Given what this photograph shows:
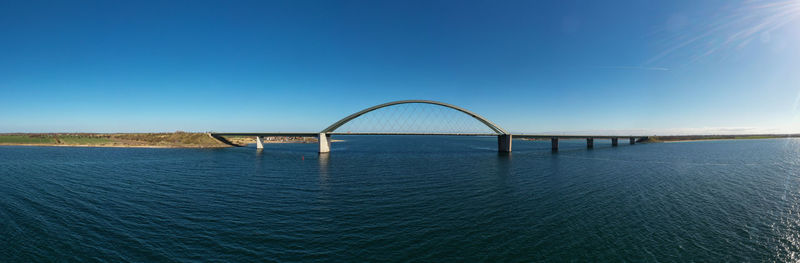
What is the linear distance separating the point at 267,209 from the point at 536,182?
2939 cm

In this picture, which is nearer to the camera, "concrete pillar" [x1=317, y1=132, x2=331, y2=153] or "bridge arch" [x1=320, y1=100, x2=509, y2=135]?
"concrete pillar" [x1=317, y1=132, x2=331, y2=153]

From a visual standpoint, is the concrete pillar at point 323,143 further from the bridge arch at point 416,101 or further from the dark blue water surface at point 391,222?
the dark blue water surface at point 391,222

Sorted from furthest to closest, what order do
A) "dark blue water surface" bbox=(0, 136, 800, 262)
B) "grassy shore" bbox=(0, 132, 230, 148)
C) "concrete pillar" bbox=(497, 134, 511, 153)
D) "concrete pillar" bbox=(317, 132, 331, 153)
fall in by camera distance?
"grassy shore" bbox=(0, 132, 230, 148), "concrete pillar" bbox=(497, 134, 511, 153), "concrete pillar" bbox=(317, 132, 331, 153), "dark blue water surface" bbox=(0, 136, 800, 262)

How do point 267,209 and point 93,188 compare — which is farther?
point 93,188

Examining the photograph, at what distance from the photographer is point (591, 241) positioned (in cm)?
1413

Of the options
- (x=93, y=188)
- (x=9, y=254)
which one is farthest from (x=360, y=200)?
(x=93, y=188)

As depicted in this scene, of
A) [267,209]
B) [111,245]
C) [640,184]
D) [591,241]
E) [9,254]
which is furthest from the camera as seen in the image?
[640,184]

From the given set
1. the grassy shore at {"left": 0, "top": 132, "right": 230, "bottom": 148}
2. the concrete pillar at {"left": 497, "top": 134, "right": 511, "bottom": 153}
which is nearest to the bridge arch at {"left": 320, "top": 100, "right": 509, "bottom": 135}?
the concrete pillar at {"left": 497, "top": 134, "right": 511, "bottom": 153}

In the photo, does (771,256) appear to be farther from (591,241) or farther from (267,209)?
(267,209)

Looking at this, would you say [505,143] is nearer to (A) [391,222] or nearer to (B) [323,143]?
(B) [323,143]

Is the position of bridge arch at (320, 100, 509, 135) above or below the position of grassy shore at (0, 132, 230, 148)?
above

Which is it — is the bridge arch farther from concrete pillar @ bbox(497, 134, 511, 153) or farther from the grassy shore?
the grassy shore

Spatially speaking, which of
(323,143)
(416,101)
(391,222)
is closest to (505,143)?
(416,101)

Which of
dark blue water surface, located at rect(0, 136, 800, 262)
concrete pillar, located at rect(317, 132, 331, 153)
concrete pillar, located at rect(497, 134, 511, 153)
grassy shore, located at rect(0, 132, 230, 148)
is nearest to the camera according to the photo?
dark blue water surface, located at rect(0, 136, 800, 262)
